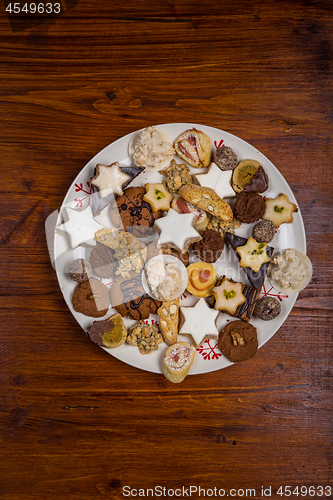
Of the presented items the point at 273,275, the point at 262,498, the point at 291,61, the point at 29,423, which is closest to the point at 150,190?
the point at 273,275

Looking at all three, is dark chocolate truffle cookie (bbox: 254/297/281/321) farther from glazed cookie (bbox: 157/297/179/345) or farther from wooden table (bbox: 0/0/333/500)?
glazed cookie (bbox: 157/297/179/345)

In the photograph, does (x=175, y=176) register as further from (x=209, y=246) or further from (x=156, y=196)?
(x=209, y=246)

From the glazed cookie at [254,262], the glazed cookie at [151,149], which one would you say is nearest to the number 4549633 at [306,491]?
the glazed cookie at [254,262]

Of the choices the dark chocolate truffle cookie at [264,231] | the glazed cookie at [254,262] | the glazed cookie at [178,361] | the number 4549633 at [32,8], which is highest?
the number 4549633 at [32,8]

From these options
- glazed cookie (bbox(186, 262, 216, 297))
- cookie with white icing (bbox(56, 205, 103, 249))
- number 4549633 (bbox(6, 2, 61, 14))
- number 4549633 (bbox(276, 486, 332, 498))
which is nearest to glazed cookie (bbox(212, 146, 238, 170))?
glazed cookie (bbox(186, 262, 216, 297))

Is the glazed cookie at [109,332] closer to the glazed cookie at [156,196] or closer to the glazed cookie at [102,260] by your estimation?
the glazed cookie at [102,260]

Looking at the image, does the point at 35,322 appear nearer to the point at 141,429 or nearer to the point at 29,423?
the point at 29,423
